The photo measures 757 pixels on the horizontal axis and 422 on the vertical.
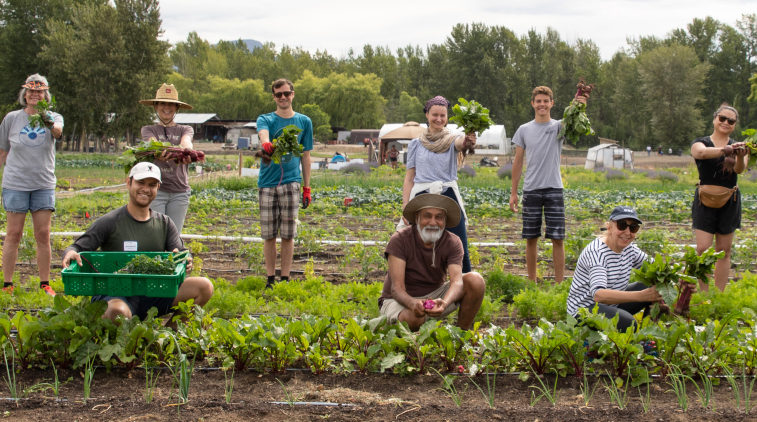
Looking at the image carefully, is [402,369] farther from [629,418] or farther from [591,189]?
[591,189]

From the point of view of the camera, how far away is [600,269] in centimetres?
380

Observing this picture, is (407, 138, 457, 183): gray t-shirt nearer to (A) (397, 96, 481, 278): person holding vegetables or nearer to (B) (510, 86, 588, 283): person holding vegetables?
(A) (397, 96, 481, 278): person holding vegetables

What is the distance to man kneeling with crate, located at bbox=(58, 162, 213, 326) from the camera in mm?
3820

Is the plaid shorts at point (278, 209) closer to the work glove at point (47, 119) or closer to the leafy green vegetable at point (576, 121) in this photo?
the work glove at point (47, 119)

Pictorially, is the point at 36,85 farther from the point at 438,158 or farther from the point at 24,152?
the point at 438,158

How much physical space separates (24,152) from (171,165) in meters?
1.27

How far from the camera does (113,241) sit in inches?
154

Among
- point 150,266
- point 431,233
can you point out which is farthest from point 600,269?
point 150,266

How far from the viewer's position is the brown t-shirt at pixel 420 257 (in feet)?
12.9

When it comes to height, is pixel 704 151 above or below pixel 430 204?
above

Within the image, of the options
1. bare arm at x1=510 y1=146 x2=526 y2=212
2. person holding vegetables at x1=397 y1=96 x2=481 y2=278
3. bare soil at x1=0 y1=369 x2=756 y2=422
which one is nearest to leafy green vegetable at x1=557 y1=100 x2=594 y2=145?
bare arm at x1=510 y1=146 x2=526 y2=212

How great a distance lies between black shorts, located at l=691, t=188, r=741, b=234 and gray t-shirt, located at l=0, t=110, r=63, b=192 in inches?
220

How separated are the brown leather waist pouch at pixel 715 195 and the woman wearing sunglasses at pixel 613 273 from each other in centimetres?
157

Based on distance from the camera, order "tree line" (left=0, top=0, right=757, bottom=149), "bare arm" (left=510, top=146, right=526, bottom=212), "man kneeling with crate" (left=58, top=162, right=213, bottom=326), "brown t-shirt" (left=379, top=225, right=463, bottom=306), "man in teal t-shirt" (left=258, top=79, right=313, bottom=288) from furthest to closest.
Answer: "tree line" (left=0, top=0, right=757, bottom=149) < "bare arm" (left=510, top=146, right=526, bottom=212) < "man in teal t-shirt" (left=258, top=79, right=313, bottom=288) < "brown t-shirt" (left=379, top=225, right=463, bottom=306) < "man kneeling with crate" (left=58, top=162, right=213, bottom=326)
